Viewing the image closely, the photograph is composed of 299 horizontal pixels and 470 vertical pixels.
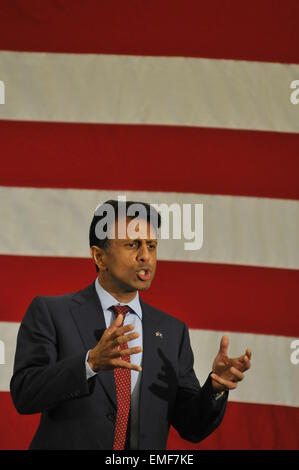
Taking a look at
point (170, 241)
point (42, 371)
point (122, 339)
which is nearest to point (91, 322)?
point (42, 371)

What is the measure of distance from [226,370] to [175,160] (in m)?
1.14

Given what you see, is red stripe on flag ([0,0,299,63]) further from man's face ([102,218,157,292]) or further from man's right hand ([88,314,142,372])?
man's right hand ([88,314,142,372])

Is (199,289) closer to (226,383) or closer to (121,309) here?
(121,309)

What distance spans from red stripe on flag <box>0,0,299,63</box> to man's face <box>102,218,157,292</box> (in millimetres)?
1114

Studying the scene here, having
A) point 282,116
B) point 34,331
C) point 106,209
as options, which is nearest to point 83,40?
point 282,116

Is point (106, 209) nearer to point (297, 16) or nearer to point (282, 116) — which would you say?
point (282, 116)

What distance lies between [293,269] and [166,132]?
26.8 inches

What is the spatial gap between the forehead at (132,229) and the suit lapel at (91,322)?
169 millimetres

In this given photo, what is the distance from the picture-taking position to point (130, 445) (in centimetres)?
170

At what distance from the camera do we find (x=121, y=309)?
71.2 inches

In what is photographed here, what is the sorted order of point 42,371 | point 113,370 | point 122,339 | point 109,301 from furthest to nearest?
point 109,301
point 113,370
point 42,371
point 122,339

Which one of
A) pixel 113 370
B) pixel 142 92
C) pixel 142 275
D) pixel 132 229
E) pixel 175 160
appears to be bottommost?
pixel 113 370

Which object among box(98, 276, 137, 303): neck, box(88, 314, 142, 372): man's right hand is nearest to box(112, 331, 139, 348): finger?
box(88, 314, 142, 372): man's right hand

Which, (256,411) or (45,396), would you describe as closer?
(45,396)
